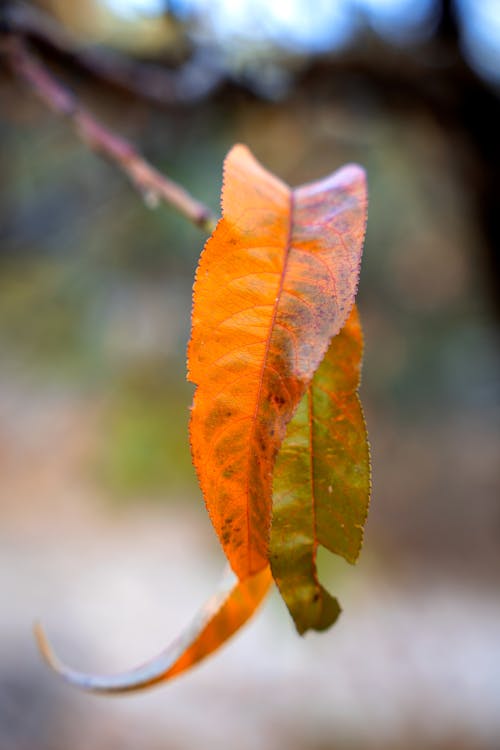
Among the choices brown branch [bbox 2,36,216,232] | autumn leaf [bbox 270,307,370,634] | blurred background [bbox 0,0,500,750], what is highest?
brown branch [bbox 2,36,216,232]

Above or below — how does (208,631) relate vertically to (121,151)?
below

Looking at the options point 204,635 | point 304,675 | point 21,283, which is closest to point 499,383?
point 304,675

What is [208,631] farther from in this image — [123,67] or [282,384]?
[123,67]

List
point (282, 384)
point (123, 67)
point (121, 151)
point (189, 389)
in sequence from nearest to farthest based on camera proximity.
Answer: point (282, 384), point (121, 151), point (123, 67), point (189, 389)

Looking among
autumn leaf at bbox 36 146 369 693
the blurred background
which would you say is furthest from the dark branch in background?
autumn leaf at bbox 36 146 369 693

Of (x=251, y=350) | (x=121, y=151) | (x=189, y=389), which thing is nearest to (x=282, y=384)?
(x=251, y=350)

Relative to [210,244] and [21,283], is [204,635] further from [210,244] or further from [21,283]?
[21,283]

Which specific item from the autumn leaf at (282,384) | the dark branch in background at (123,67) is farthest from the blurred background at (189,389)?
the autumn leaf at (282,384)

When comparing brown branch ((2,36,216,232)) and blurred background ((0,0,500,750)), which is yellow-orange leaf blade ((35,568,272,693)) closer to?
brown branch ((2,36,216,232))
